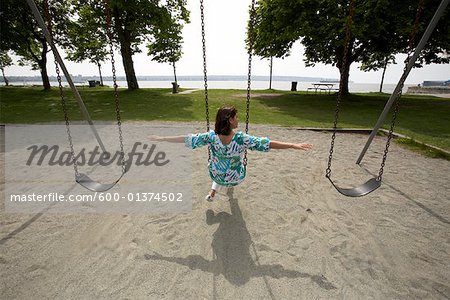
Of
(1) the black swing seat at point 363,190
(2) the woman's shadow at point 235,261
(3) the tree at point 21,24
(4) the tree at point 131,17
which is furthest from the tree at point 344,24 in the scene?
(3) the tree at point 21,24

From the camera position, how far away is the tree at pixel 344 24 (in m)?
13.5

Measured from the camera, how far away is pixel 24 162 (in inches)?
231

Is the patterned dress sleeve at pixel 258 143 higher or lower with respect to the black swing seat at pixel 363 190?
higher

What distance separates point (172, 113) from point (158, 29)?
31.7 ft

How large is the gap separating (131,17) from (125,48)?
7.39 feet

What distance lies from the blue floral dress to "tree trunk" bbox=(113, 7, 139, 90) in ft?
60.8

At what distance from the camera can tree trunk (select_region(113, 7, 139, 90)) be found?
60.1ft

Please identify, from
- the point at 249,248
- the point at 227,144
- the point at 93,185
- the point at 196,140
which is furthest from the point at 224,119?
the point at 93,185

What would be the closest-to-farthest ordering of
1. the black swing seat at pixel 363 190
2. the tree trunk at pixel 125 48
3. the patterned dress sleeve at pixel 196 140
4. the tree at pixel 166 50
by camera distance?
1. the patterned dress sleeve at pixel 196 140
2. the black swing seat at pixel 363 190
3. the tree trunk at pixel 125 48
4. the tree at pixel 166 50

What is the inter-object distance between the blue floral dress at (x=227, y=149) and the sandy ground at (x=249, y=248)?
2.28 ft

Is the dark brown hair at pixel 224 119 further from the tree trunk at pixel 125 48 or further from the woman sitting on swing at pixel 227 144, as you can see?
the tree trunk at pixel 125 48

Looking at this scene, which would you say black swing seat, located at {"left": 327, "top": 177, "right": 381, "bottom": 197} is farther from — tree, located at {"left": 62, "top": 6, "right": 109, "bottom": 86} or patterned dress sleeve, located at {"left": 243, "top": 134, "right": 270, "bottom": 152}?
tree, located at {"left": 62, "top": 6, "right": 109, "bottom": 86}

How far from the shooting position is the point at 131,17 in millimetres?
18234

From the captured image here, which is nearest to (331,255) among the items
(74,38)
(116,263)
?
(116,263)
